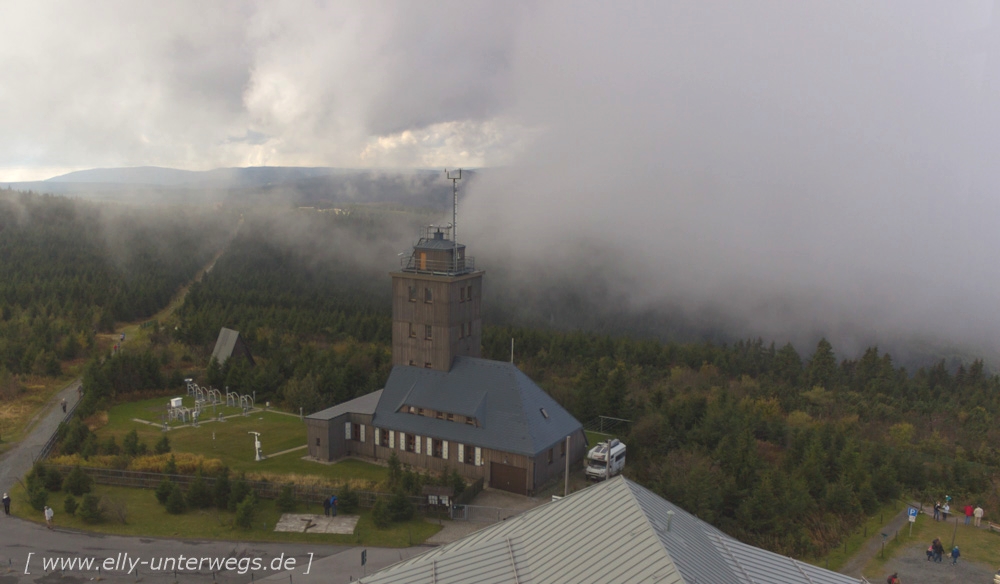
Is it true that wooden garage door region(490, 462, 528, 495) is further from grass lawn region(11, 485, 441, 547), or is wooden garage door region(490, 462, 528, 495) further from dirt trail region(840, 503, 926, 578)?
dirt trail region(840, 503, 926, 578)

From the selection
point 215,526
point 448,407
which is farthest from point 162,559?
point 448,407

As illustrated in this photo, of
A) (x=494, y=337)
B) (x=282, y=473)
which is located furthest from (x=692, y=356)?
(x=282, y=473)

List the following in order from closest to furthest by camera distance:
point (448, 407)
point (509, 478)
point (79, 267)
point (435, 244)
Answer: point (509, 478), point (448, 407), point (435, 244), point (79, 267)

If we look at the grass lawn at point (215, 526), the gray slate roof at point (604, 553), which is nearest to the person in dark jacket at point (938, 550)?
the gray slate roof at point (604, 553)

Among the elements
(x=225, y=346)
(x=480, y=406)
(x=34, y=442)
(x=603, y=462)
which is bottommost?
(x=34, y=442)

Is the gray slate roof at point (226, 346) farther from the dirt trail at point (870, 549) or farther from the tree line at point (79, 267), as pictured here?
the dirt trail at point (870, 549)

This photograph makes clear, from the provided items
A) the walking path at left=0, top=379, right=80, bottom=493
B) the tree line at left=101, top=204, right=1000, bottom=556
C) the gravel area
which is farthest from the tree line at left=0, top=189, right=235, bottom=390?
the gravel area

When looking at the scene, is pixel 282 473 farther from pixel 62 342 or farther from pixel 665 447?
pixel 62 342

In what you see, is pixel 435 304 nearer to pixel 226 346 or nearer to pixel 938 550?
pixel 938 550
